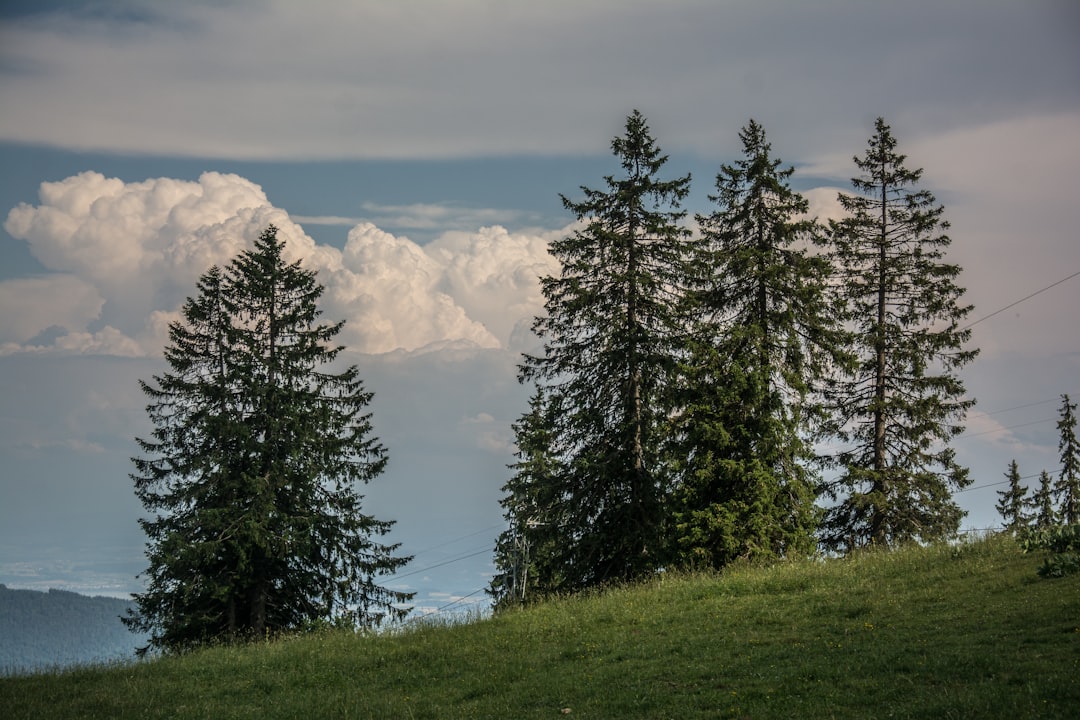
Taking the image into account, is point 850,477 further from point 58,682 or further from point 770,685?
point 58,682

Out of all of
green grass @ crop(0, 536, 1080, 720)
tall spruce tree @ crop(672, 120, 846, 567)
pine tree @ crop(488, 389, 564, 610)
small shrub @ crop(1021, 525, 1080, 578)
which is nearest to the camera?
green grass @ crop(0, 536, 1080, 720)

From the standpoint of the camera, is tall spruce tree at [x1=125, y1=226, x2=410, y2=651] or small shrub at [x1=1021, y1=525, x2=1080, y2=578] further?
tall spruce tree at [x1=125, y1=226, x2=410, y2=651]

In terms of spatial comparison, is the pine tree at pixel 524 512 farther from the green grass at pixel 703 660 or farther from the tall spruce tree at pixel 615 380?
the green grass at pixel 703 660

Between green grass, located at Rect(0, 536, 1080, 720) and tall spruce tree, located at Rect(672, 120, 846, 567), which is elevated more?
tall spruce tree, located at Rect(672, 120, 846, 567)

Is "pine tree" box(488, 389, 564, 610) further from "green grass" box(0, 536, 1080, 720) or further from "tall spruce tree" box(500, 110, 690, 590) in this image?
"green grass" box(0, 536, 1080, 720)

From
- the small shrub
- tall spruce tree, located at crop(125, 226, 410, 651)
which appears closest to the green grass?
the small shrub

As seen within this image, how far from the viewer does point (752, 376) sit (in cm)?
2903

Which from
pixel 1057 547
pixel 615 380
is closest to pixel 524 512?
pixel 615 380

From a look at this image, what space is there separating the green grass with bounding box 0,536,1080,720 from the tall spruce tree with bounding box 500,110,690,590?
600 cm

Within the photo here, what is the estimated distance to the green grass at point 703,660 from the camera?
12609 mm

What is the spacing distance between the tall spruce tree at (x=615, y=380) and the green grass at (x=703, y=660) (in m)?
6.00

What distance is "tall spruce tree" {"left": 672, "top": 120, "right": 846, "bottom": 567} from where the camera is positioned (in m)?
28.0

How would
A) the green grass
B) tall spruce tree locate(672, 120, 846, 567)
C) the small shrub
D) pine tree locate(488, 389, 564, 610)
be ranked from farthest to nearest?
pine tree locate(488, 389, 564, 610), tall spruce tree locate(672, 120, 846, 567), the small shrub, the green grass

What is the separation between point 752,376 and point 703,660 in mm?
14786
